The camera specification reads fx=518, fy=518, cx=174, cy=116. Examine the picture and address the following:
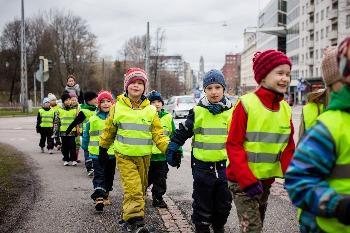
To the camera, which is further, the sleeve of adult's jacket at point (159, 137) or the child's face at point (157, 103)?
the child's face at point (157, 103)

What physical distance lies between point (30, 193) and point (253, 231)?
5.47m

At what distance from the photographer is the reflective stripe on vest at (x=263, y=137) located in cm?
410

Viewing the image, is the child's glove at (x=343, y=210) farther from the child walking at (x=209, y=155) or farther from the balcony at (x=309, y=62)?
the balcony at (x=309, y=62)

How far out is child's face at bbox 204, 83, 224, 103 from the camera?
5672 mm

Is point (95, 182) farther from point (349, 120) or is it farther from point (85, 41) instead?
point (85, 41)

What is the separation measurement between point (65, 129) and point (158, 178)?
5.57m

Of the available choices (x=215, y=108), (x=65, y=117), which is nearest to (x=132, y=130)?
(x=215, y=108)

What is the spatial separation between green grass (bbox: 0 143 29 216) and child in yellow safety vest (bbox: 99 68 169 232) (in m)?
2.22

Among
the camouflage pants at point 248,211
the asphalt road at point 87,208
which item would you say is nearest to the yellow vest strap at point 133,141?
the asphalt road at point 87,208

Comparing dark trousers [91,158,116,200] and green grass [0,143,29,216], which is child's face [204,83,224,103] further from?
green grass [0,143,29,216]

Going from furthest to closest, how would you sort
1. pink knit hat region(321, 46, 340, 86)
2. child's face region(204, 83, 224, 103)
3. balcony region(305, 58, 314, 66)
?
balcony region(305, 58, 314, 66), child's face region(204, 83, 224, 103), pink knit hat region(321, 46, 340, 86)

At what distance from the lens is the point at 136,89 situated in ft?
20.5

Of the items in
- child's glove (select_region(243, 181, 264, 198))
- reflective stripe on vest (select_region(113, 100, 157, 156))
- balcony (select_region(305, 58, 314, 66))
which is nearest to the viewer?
child's glove (select_region(243, 181, 264, 198))

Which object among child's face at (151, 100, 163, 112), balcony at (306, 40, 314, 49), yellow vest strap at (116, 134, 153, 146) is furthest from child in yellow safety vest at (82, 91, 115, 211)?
balcony at (306, 40, 314, 49)
